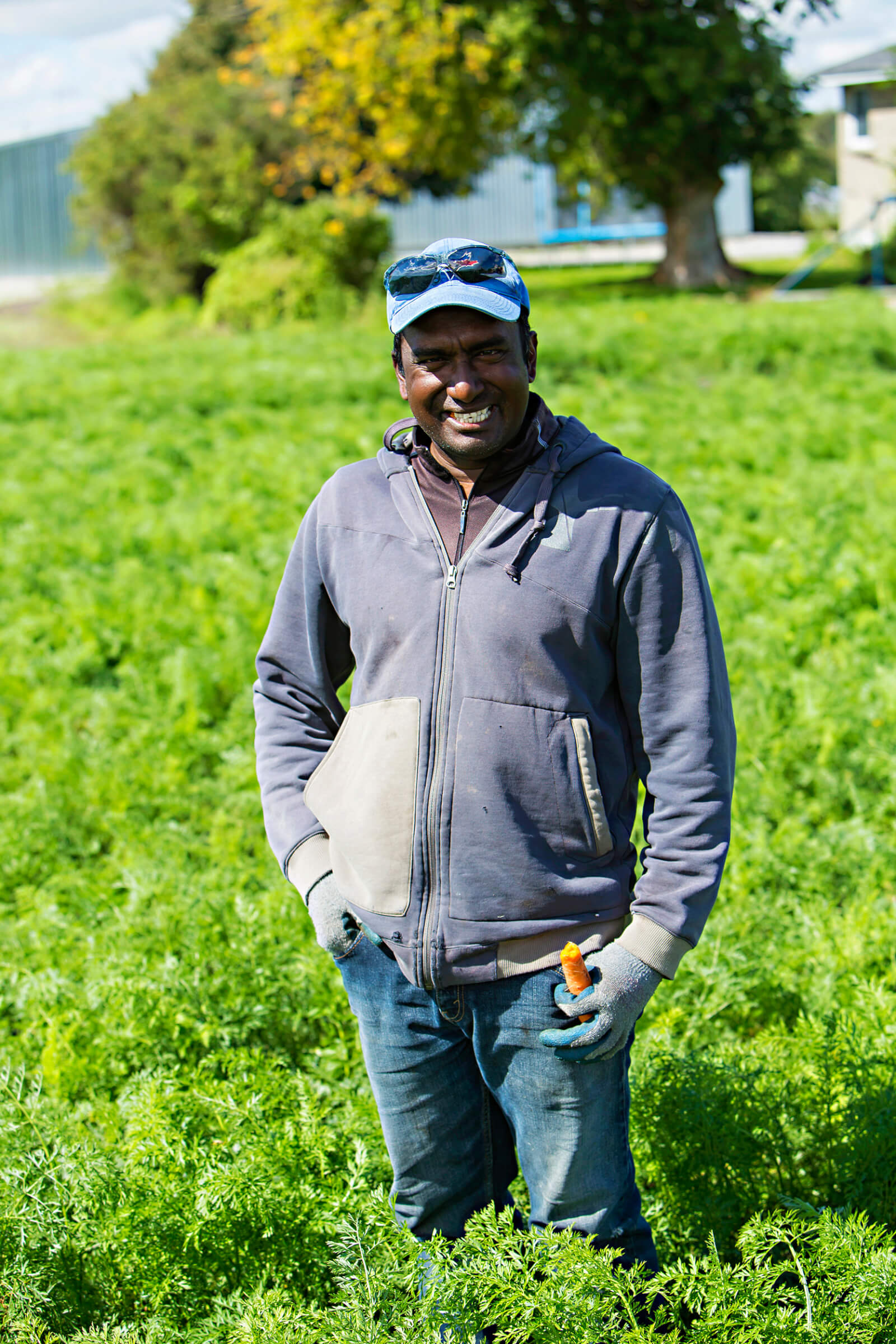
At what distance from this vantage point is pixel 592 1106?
7.62 ft

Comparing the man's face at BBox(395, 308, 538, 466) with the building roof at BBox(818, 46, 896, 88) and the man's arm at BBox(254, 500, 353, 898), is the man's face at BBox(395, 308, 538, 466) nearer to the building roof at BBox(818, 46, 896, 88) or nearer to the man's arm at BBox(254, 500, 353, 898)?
the man's arm at BBox(254, 500, 353, 898)

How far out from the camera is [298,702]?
2641mm

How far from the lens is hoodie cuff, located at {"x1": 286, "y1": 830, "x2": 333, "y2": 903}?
2.52 metres

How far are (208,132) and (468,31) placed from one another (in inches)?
410

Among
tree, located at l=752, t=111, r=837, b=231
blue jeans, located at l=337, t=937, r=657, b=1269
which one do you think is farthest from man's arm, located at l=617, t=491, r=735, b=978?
tree, located at l=752, t=111, r=837, b=231

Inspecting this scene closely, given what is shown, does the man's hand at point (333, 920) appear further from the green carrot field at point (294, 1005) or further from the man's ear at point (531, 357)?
the man's ear at point (531, 357)

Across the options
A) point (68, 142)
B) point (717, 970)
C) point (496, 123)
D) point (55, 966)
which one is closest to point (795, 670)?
point (717, 970)

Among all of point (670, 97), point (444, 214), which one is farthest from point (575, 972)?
point (444, 214)

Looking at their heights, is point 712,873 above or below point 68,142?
below

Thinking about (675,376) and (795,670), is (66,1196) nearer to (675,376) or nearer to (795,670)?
(795,670)

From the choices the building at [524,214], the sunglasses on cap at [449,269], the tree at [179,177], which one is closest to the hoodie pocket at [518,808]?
the sunglasses on cap at [449,269]

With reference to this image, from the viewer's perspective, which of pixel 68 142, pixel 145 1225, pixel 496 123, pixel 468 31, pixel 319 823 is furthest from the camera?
pixel 68 142

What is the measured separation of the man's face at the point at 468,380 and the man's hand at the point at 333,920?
0.88 m

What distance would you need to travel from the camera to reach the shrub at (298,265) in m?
25.5
